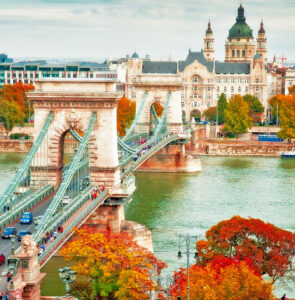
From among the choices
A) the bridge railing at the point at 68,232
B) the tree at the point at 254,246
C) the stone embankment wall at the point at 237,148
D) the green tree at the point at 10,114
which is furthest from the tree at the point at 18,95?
the tree at the point at 254,246

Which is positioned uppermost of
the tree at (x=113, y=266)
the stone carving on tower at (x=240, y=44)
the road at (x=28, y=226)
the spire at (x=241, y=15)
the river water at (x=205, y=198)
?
the spire at (x=241, y=15)

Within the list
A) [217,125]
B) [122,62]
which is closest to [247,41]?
[122,62]

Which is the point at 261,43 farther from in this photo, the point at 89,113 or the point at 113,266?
the point at 113,266

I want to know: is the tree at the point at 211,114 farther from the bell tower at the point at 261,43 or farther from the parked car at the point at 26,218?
the parked car at the point at 26,218

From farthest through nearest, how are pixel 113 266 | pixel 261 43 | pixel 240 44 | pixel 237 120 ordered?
pixel 261 43 < pixel 240 44 < pixel 237 120 < pixel 113 266

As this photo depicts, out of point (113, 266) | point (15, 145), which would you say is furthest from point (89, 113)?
point (15, 145)

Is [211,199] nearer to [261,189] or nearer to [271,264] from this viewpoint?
[261,189]

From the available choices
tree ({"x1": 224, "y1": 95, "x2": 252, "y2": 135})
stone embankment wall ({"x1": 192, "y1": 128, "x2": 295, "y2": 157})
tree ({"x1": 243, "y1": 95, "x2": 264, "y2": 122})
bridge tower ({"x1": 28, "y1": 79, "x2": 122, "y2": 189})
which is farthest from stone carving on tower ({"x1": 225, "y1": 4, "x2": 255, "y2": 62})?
bridge tower ({"x1": 28, "y1": 79, "x2": 122, "y2": 189})
